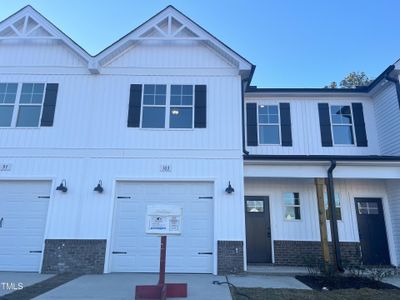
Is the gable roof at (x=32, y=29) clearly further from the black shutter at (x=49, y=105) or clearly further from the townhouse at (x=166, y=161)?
the black shutter at (x=49, y=105)

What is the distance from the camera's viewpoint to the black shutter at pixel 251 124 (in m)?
11.3

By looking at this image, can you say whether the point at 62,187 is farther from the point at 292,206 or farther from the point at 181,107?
the point at 292,206

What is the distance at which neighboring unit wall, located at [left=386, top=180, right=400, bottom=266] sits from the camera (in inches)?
392

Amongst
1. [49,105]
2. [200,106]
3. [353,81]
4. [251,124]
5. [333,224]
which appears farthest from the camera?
[353,81]

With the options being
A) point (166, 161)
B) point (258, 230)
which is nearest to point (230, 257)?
point (258, 230)

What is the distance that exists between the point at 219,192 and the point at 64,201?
458 cm

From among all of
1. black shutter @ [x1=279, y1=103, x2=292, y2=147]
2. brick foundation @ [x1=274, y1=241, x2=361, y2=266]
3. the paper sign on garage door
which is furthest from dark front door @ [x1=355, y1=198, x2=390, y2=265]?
the paper sign on garage door

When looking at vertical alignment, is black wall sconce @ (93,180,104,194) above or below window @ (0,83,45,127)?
below

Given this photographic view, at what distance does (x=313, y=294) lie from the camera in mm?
6098

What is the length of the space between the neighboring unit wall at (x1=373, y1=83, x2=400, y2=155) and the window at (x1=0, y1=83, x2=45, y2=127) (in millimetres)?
11928

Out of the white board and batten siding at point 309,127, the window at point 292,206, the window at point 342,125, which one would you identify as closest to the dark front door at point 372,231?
the white board and batten siding at point 309,127

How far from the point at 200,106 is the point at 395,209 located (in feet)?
24.7

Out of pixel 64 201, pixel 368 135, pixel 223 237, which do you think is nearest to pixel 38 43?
pixel 64 201

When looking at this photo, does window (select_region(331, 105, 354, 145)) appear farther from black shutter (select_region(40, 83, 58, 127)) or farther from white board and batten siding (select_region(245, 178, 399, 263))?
black shutter (select_region(40, 83, 58, 127))
